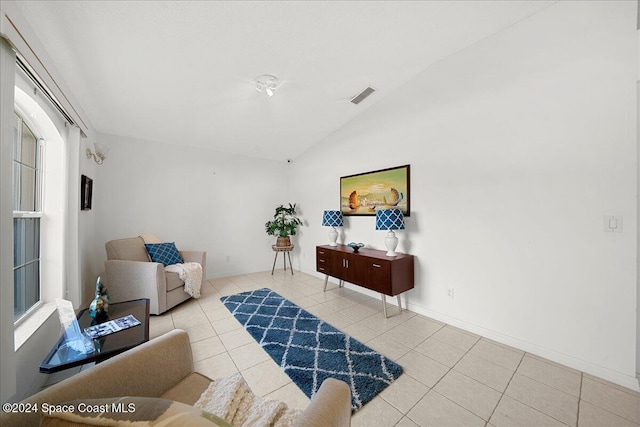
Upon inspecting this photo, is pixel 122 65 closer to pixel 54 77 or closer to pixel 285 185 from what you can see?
pixel 54 77

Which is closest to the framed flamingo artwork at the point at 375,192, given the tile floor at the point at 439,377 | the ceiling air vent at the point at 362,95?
the ceiling air vent at the point at 362,95

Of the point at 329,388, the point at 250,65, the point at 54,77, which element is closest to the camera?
the point at 329,388

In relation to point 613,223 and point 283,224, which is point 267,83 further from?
point 613,223

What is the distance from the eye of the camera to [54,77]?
1906 mm

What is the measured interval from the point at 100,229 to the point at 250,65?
10.1 ft

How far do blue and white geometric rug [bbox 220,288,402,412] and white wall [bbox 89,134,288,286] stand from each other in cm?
174

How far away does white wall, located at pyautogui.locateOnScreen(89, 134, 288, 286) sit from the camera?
3.48 m

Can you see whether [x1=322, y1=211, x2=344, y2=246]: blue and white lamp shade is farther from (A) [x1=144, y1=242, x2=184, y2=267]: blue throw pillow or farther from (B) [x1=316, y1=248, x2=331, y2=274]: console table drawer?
(A) [x1=144, y1=242, x2=184, y2=267]: blue throw pillow

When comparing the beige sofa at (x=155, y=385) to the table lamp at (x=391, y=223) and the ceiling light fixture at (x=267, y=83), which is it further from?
the ceiling light fixture at (x=267, y=83)

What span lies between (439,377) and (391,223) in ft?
5.01

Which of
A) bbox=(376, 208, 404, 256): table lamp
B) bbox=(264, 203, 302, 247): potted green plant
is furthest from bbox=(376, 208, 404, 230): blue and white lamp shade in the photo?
bbox=(264, 203, 302, 247): potted green plant

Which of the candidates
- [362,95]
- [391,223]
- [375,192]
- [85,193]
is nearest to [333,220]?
[375,192]

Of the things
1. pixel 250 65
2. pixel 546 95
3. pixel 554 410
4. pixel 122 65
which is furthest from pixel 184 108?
pixel 554 410

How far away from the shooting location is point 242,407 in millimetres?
920
